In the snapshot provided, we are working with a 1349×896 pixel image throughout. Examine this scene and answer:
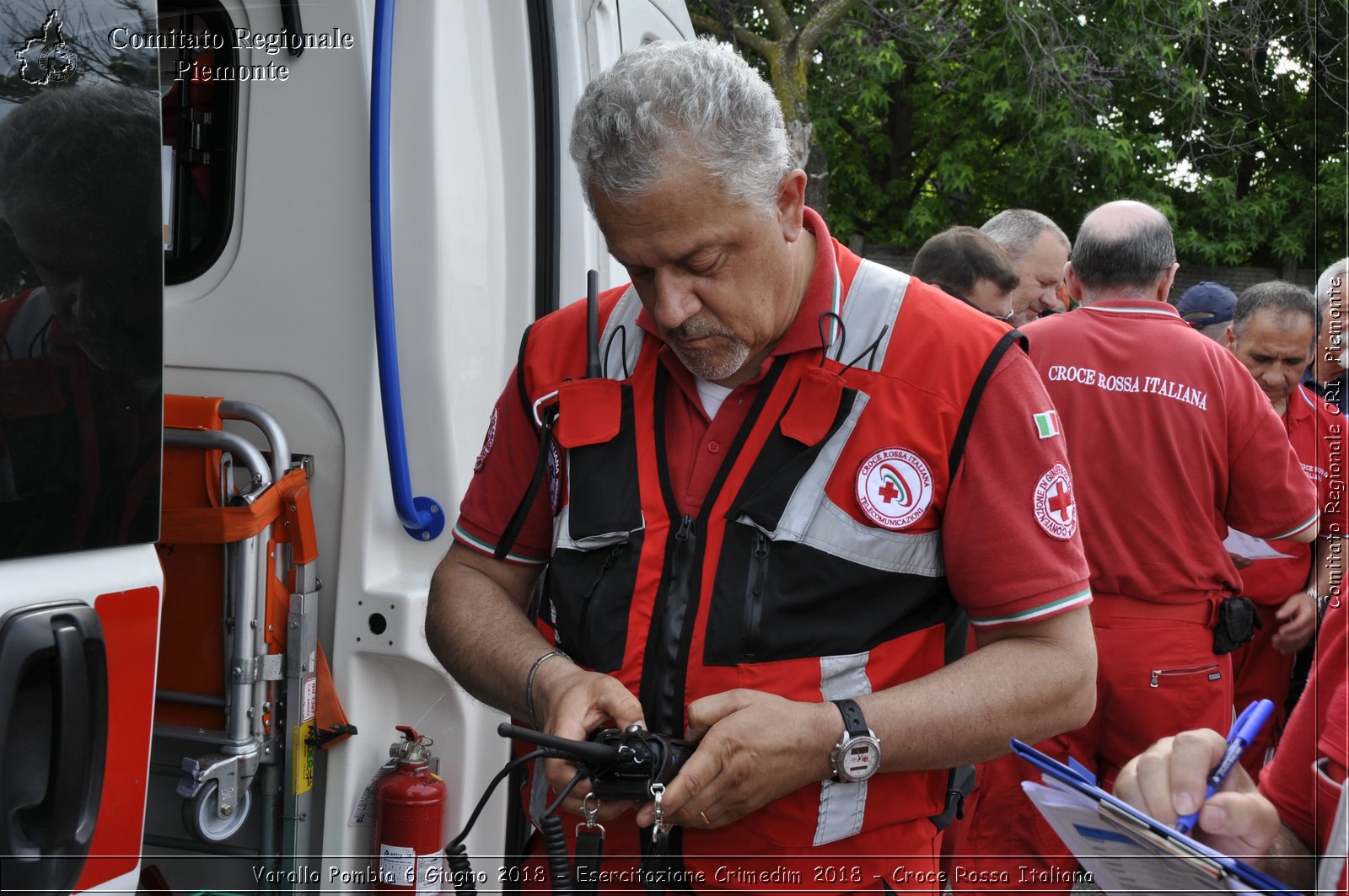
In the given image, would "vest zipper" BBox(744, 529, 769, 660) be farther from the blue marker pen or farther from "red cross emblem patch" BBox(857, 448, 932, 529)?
the blue marker pen

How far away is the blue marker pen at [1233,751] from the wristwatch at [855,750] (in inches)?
18.2

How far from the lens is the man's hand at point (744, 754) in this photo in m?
1.54

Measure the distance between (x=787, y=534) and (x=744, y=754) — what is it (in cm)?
30

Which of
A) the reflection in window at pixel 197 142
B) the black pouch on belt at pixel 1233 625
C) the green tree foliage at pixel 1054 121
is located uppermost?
the green tree foliage at pixel 1054 121

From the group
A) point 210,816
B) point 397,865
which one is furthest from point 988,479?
point 210,816

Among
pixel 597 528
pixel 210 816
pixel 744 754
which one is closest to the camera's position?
pixel 744 754

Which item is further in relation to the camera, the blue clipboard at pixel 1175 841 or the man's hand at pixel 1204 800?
the man's hand at pixel 1204 800

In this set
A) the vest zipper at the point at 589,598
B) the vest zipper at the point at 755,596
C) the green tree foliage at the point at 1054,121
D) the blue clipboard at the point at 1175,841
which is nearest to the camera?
the blue clipboard at the point at 1175,841

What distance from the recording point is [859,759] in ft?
5.31

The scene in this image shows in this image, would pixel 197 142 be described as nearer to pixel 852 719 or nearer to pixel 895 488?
pixel 895 488

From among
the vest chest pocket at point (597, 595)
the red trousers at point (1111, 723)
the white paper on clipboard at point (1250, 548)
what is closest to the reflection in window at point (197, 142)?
the vest chest pocket at point (597, 595)

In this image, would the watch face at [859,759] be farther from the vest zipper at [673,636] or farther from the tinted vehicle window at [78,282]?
the tinted vehicle window at [78,282]

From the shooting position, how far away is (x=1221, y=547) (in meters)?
3.30

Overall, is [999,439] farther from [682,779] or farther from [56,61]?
[56,61]
